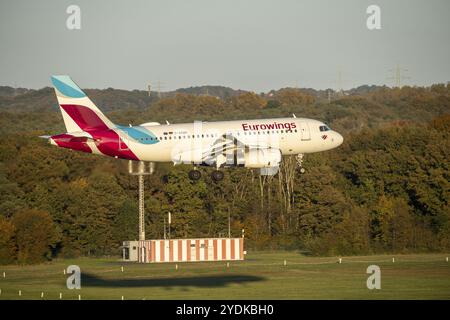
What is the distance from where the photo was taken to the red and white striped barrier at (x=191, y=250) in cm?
13338

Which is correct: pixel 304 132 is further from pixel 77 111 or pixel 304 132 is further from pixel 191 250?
pixel 191 250

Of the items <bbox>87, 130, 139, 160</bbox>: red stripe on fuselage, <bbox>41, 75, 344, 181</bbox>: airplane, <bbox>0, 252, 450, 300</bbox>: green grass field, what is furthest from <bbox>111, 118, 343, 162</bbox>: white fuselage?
<bbox>0, 252, 450, 300</bbox>: green grass field

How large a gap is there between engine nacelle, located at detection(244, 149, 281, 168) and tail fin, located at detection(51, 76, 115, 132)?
14.2 metres

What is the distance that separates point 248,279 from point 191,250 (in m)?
A: 32.3

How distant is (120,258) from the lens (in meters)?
145

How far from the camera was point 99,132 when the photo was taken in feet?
347

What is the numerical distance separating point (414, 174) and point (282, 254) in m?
30.3

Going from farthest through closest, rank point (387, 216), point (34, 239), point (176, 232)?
point (176, 232) < point (387, 216) < point (34, 239)

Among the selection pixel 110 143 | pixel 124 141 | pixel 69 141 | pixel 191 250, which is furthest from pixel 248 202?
pixel 69 141

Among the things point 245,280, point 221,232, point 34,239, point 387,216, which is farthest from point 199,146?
point 221,232

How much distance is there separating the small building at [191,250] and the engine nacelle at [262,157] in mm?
30573

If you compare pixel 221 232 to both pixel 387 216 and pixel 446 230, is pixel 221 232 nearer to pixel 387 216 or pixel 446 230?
pixel 387 216

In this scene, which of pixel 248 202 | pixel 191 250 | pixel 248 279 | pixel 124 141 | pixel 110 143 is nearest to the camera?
pixel 248 279

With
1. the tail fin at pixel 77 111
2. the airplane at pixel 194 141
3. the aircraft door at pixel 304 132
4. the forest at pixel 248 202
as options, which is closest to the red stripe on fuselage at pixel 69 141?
the airplane at pixel 194 141
